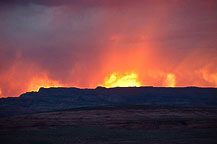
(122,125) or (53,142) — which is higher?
(122,125)

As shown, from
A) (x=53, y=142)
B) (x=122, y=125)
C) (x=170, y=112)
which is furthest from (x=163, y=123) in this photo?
(x=53, y=142)

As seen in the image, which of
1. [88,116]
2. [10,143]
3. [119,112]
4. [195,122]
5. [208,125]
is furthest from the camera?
[119,112]

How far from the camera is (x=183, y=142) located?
5394cm

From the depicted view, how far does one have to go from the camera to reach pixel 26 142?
5512 cm

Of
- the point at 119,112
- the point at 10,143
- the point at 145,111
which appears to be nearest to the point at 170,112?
the point at 145,111

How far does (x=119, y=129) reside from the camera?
8531 cm

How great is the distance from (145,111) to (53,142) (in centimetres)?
8402

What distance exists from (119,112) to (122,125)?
134ft

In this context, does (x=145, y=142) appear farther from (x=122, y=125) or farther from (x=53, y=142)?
(x=122, y=125)

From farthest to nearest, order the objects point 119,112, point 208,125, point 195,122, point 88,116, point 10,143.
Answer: point 119,112 → point 88,116 → point 195,122 → point 208,125 → point 10,143

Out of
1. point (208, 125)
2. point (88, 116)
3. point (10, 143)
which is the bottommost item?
point (10, 143)

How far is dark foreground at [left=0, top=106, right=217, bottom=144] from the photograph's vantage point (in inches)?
2299

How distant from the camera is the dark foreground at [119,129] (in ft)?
192

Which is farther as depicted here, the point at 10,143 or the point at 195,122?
the point at 195,122
